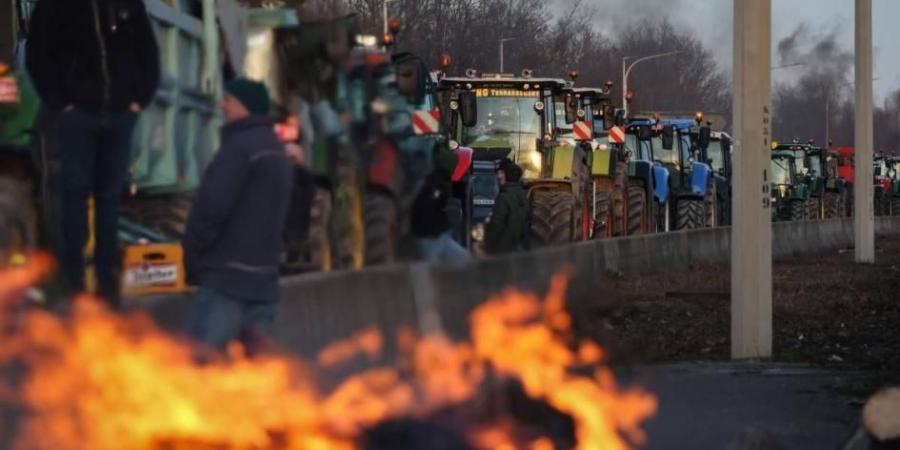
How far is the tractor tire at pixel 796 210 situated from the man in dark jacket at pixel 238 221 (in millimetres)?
44221

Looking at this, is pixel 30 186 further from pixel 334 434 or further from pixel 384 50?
pixel 384 50

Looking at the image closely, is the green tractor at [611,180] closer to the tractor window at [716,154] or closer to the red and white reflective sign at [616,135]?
the red and white reflective sign at [616,135]

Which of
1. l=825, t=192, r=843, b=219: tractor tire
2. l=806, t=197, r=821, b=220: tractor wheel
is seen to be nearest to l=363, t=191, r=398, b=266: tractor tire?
l=806, t=197, r=821, b=220: tractor wheel

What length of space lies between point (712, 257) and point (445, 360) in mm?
21853

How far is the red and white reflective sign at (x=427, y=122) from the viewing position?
11.8 meters

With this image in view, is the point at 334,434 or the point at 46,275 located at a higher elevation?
the point at 46,275

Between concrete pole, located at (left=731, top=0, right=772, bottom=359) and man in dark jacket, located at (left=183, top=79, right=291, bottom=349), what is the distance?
312 inches

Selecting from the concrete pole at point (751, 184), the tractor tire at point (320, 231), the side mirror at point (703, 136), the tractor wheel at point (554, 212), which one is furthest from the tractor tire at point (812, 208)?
the tractor tire at point (320, 231)

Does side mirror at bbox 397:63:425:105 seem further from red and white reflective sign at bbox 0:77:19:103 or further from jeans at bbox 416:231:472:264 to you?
red and white reflective sign at bbox 0:77:19:103

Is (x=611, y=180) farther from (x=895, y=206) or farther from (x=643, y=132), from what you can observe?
(x=895, y=206)

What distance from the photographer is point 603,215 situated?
30.4m

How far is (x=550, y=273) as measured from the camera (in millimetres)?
10758

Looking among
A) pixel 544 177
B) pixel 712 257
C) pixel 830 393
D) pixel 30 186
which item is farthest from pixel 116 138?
pixel 712 257

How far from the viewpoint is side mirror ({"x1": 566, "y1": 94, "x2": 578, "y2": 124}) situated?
1037 inches
